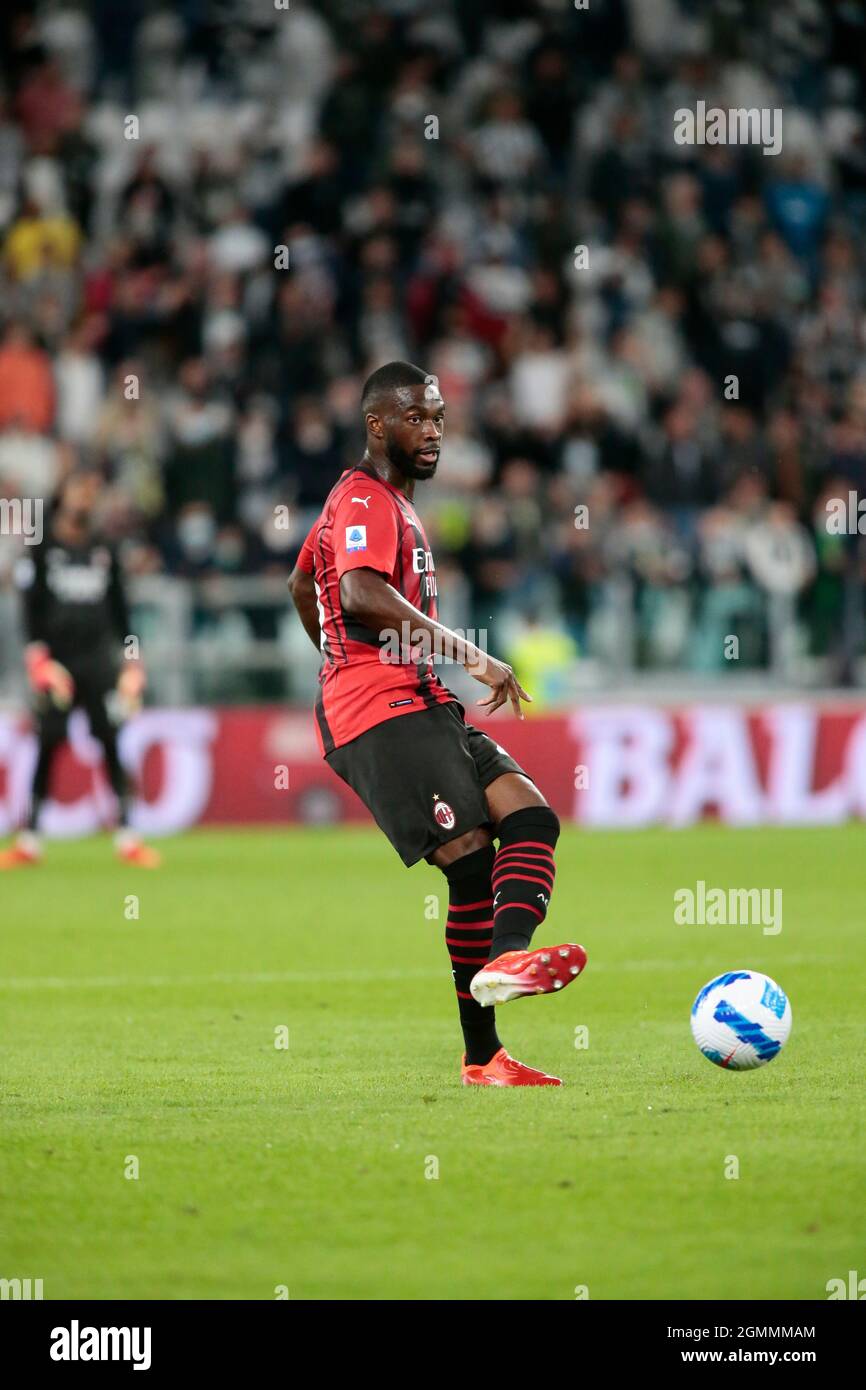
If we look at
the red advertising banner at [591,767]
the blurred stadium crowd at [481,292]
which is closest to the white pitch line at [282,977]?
the blurred stadium crowd at [481,292]

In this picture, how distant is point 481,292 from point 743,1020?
1419 cm

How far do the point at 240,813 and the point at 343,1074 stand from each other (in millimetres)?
10771

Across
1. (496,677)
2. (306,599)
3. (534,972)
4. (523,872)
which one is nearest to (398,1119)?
(534,972)

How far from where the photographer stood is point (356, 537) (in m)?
6.78

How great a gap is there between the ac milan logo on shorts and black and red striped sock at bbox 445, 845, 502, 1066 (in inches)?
7.0

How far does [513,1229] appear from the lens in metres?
5.16

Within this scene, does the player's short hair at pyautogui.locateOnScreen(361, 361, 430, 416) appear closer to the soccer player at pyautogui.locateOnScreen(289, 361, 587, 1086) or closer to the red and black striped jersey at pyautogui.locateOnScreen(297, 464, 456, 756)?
the soccer player at pyautogui.locateOnScreen(289, 361, 587, 1086)

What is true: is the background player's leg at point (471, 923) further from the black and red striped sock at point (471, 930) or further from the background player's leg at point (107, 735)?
the background player's leg at point (107, 735)

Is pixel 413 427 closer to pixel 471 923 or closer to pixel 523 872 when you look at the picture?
pixel 523 872

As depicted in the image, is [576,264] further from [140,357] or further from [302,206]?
[140,357]

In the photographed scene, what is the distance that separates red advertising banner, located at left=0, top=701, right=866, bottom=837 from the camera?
17672 mm

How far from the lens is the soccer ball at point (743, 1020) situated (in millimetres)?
7000

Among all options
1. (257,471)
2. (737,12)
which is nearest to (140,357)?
(257,471)

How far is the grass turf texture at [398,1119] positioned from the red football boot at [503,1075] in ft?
0.36
